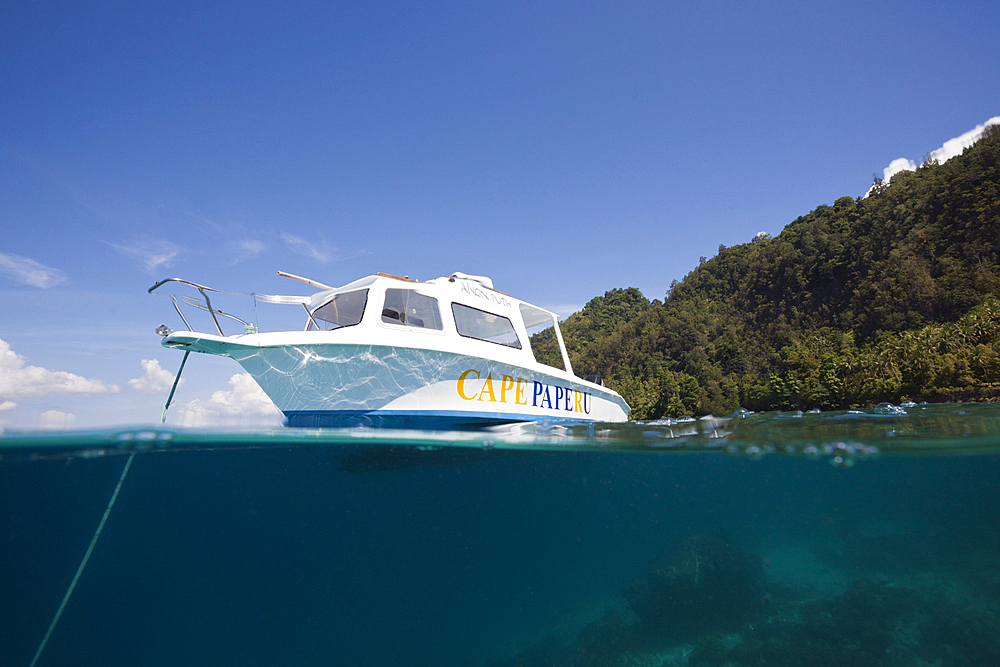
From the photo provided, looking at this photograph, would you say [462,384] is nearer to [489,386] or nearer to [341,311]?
[489,386]

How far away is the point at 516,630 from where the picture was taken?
11414 millimetres

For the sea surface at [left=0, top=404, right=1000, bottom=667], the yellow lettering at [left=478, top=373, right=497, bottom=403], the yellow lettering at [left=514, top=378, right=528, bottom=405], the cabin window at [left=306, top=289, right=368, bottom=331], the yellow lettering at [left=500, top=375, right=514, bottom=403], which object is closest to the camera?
the yellow lettering at [left=478, top=373, right=497, bottom=403]

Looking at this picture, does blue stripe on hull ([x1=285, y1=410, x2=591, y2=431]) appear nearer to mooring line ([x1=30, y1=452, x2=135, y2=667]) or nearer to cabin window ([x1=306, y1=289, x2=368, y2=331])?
cabin window ([x1=306, y1=289, x2=368, y2=331])

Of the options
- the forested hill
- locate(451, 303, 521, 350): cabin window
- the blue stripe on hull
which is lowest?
the blue stripe on hull

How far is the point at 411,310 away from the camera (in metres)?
7.38

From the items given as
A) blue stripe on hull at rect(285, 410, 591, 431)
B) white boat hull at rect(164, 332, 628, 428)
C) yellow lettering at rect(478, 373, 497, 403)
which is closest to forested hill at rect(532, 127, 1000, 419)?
yellow lettering at rect(478, 373, 497, 403)

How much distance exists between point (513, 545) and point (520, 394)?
39.8 feet

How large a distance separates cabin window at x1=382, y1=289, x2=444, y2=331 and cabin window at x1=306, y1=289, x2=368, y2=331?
402 millimetres

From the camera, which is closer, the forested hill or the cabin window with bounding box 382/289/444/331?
the cabin window with bounding box 382/289/444/331

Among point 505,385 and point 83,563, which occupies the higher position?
point 505,385

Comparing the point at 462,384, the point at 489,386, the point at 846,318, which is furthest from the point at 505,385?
the point at 846,318

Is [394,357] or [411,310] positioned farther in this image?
[411,310]

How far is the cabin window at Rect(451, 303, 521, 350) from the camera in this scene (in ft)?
25.7

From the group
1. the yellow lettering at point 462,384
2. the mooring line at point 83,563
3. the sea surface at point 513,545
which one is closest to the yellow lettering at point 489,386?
the yellow lettering at point 462,384
